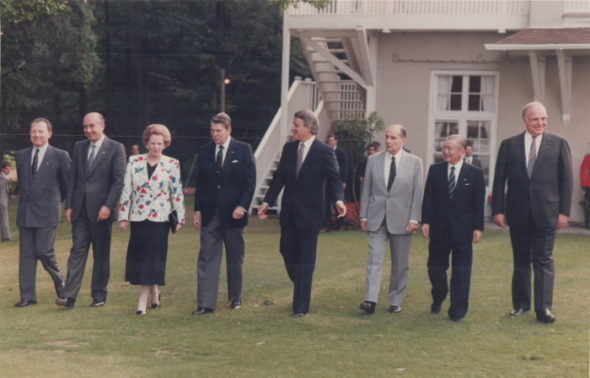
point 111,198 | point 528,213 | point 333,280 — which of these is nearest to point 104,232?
point 111,198

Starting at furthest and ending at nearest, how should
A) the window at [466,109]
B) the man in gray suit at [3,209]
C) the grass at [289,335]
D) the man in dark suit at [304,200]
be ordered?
the window at [466,109]
the man in gray suit at [3,209]
the man in dark suit at [304,200]
the grass at [289,335]

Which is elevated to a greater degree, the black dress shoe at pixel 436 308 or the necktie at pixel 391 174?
the necktie at pixel 391 174

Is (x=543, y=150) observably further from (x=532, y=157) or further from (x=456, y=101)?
(x=456, y=101)

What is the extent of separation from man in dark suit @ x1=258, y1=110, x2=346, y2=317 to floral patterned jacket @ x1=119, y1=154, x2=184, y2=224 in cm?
91

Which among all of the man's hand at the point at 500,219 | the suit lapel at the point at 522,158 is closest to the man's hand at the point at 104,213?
the man's hand at the point at 500,219

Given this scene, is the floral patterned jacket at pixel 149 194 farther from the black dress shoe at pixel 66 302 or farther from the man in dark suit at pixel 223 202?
the black dress shoe at pixel 66 302

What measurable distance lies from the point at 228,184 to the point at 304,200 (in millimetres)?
804

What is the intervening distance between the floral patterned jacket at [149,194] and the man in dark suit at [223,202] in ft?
1.03

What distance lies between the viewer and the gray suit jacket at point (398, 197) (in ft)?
34.1

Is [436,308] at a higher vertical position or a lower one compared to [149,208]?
lower

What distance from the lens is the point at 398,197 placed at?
1041 centimetres

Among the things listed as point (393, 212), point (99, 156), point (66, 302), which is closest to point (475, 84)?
point (393, 212)

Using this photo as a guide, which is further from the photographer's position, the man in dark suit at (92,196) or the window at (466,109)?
the window at (466,109)

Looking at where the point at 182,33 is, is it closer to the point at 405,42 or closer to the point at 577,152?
the point at 405,42
